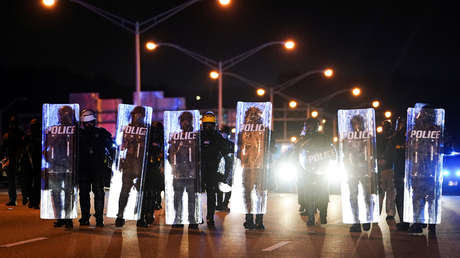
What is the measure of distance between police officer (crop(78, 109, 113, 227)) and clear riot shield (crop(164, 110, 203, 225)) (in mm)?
1066

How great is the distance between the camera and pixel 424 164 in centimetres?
1145

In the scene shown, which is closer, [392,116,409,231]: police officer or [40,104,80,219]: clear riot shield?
[40,104,80,219]: clear riot shield

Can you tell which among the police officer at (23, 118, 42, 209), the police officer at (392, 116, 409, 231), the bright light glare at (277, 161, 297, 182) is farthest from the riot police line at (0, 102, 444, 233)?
the bright light glare at (277, 161, 297, 182)

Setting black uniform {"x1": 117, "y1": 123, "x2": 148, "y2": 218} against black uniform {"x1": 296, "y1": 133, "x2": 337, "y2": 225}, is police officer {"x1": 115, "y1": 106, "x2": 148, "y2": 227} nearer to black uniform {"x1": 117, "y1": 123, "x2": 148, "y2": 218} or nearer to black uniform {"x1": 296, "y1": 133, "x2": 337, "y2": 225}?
black uniform {"x1": 117, "y1": 123, "x2": 148, "y2": 218}

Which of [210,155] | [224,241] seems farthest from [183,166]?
[224,241]

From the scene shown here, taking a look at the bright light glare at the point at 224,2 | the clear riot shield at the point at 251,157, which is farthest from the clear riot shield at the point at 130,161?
the bright light glare at the point at 224,2

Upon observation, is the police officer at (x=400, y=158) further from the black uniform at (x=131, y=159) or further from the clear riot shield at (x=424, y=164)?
the black uniform at (x=131, y=159)

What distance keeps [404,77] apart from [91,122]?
86.7m

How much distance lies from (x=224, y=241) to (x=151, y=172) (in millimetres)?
2438

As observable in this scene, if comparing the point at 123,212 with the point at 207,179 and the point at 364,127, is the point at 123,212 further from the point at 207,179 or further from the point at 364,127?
the point at 364,127

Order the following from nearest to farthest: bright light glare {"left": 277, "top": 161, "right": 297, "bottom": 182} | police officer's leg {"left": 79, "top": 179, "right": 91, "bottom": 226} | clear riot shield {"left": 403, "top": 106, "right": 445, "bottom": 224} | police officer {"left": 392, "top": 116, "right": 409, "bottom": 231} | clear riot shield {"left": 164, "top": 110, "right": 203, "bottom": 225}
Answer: clear riot shield {"left": 403, "top": 106, "right": 445, "bottom": 224} → clear riot shield {"left": 164, "top": 110, "right": 203, "bottom": 225} → police officer's leg {"left": 79, "top": 179, "right": 91, "bottom": 226} → police officer {"left": 392, "top": 116, "right": 409, "bottom": 231} → bright light glare {"left": 277, "top": 161, "right": 297, "bottom": 182}

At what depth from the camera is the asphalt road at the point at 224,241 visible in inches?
364

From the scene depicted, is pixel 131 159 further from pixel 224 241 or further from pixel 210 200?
pixel 224 241

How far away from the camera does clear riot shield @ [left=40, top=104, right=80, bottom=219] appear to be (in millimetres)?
11820
